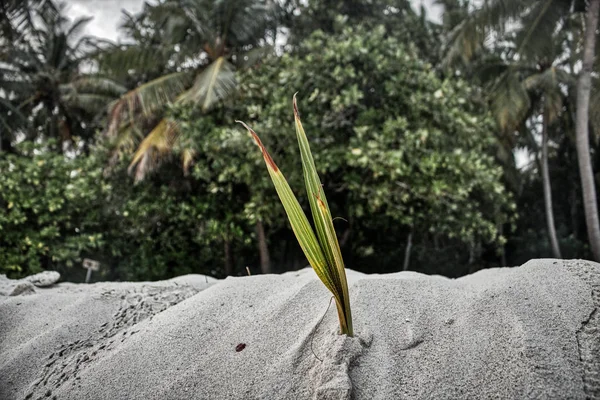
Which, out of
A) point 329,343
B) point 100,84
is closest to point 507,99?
point 329,343

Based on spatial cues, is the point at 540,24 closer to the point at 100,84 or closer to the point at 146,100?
the point at 146,100

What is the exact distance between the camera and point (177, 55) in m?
8.58

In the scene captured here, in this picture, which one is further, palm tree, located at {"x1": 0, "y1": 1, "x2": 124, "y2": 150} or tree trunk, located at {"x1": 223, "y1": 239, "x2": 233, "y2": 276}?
palm tree, located at {"x1": 0, "y1": 1, "x2": 124, "y2": 150}

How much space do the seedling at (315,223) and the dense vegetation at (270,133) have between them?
409 cm

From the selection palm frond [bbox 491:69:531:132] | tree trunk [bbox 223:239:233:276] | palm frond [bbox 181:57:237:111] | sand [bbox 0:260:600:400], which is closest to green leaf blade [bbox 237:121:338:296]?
sand [bbox 0:260:600:400]

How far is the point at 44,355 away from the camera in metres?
2.16

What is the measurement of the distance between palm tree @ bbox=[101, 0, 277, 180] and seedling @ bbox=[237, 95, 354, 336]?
6222mm

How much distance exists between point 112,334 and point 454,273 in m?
10.9

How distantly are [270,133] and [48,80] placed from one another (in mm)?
10659

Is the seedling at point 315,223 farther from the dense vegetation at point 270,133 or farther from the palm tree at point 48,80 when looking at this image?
the palm tree at point 48,80

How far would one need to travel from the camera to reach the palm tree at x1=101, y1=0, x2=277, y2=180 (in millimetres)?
7668

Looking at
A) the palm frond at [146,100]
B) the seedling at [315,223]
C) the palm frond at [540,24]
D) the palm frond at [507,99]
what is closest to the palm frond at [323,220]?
the seedling at [315,223]

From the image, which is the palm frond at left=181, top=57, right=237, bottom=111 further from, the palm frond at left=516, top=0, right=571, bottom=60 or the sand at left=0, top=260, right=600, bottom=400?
the palm frond at left=516, top=0, right=571, bottom=60

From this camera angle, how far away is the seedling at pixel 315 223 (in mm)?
1617
